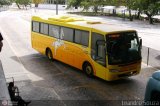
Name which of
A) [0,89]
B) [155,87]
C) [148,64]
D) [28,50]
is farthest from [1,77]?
[28,50]

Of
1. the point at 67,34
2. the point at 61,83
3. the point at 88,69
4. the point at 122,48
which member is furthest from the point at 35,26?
the point at 122,48

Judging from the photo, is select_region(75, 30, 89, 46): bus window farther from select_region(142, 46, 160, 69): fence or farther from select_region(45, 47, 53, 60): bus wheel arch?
select_region(142, 46, 160, 69): fence

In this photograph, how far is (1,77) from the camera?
33.9 ft

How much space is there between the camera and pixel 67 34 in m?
16.8

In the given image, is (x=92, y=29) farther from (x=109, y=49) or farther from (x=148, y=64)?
(x=148, y=64)

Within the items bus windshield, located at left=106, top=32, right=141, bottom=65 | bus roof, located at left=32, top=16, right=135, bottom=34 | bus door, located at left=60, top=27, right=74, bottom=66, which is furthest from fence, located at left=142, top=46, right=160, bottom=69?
bus door, located at left=60, top=27, right=74, bottom=66

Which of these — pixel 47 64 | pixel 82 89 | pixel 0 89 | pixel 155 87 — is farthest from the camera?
pixel 47 64

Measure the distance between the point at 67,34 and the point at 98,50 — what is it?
A: 3407mm

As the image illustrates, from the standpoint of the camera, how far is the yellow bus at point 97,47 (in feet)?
43.8

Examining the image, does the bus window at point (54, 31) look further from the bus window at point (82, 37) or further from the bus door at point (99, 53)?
the bus door at point (99, 53)

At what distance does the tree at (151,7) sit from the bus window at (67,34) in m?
31.9

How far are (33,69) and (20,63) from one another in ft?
5.69

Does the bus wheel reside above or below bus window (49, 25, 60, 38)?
below

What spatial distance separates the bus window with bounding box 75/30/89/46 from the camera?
14.9 m
